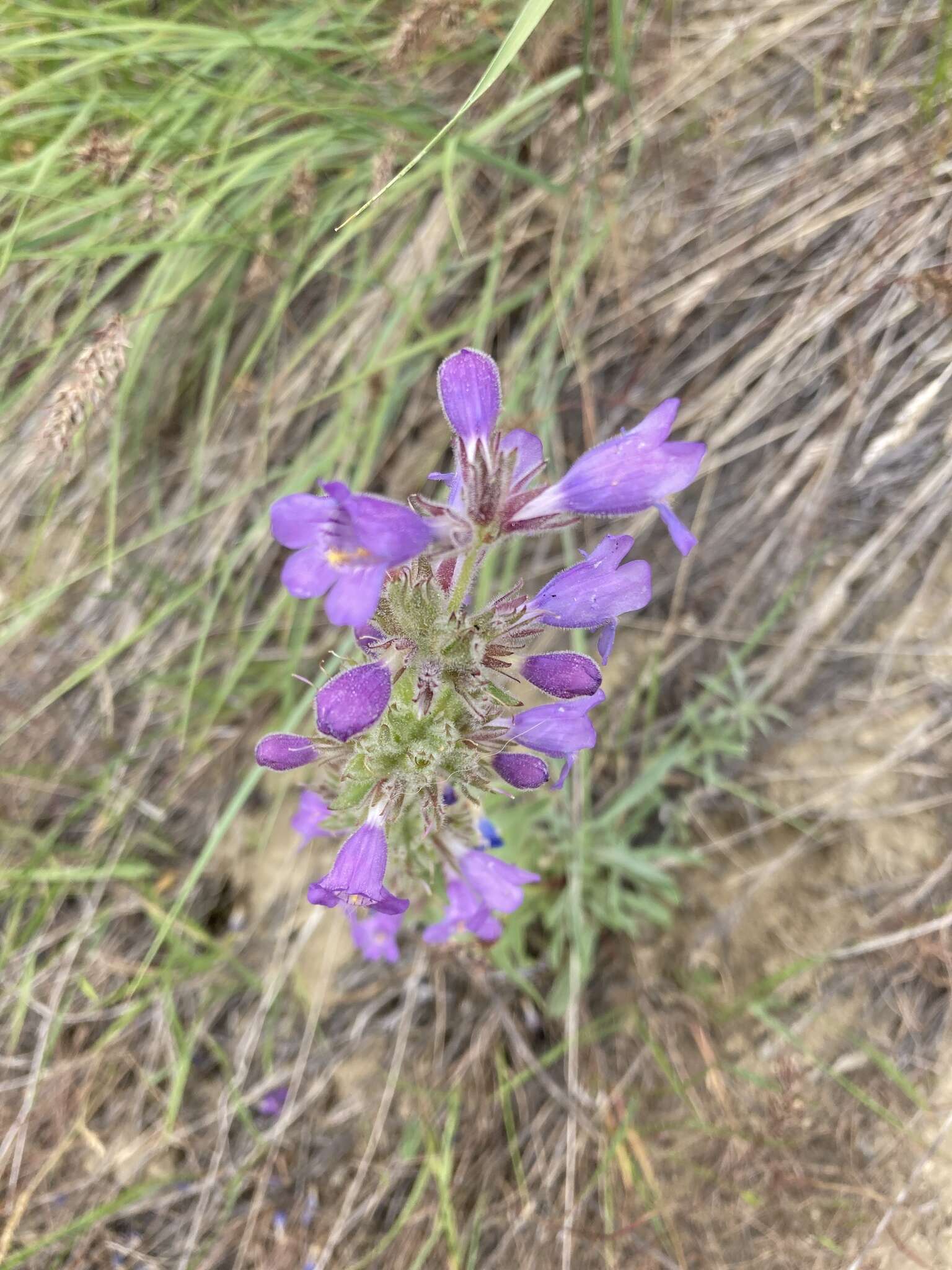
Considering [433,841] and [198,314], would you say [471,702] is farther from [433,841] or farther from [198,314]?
[198,314]

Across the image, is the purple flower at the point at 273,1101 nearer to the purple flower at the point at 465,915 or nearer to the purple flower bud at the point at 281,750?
the purple flower at the point at 465,915

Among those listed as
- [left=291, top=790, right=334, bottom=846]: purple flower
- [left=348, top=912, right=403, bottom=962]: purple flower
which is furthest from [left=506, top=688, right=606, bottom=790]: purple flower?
[left=348, top=912, right=403, bottom=962]: purple flower

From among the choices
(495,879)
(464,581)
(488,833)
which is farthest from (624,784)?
(464,581)

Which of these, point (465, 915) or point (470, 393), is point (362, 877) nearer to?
point (465, 915)

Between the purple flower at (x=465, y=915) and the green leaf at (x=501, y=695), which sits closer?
the green leaf at (x=501, y=695)

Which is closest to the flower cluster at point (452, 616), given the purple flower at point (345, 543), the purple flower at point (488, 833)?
the purple flower at point (345, 543)
